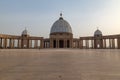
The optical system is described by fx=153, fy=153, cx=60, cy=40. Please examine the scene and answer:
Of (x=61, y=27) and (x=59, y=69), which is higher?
(x=61, y=27)

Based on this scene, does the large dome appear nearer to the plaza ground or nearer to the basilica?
the basilica

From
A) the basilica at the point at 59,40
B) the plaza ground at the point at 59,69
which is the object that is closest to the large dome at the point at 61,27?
the basilica at the point at 59,40

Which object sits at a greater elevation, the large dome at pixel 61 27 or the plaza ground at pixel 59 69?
the large dome at pixel 61 27

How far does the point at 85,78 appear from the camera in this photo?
423cm

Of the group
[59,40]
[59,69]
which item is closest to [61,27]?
[59,40]

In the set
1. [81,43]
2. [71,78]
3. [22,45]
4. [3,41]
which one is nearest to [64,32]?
[81,43]

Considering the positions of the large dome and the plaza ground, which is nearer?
the plaza ground

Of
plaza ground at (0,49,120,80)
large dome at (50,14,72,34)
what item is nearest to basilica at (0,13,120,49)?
large dome at (50,14,72,34)

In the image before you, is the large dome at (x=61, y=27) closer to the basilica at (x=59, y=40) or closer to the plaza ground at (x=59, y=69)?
the basilica at (x=59, y=40)

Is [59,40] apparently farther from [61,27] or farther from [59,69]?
[59,69]

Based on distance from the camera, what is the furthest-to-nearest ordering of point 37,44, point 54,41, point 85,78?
1. point 37,44
2. point 54,41
3. point 85,78

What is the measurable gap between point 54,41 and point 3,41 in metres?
23.0

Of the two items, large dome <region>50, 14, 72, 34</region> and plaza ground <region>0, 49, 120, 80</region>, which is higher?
large dome <region>50, 14, 72, 34</region>

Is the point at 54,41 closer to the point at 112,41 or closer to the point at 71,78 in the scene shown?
the point at 112,41
